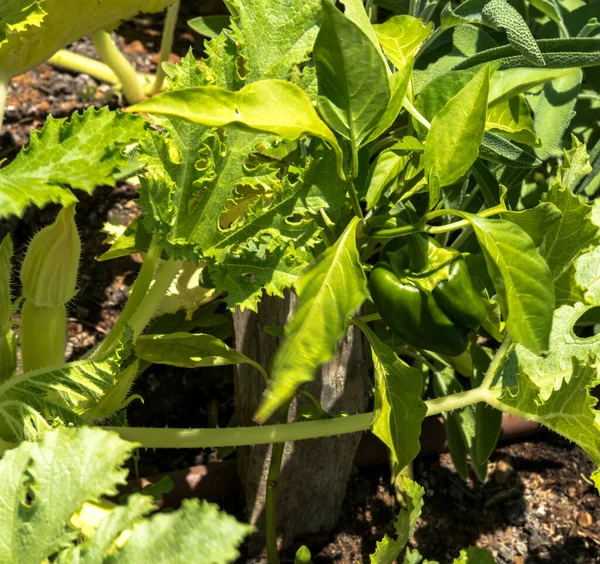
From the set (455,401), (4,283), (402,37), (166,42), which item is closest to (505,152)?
(402,37)

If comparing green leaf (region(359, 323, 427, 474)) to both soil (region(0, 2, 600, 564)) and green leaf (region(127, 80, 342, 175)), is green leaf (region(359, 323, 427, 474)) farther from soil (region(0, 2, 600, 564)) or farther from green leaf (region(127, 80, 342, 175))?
soil (region(0, 2, 600, 564))

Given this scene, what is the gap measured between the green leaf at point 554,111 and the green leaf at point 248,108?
24.8 inches

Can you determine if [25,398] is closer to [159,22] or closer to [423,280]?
[423,280]

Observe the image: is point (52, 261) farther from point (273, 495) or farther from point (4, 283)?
point (273, 495)

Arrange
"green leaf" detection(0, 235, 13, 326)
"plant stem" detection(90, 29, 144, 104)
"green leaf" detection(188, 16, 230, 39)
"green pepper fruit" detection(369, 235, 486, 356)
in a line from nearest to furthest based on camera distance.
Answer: "green pepper fruit" detection(369, 235, 486, 356), "green leaf" detection(0, 235, 13, 326), "green leaf" detection(188, 16, 230, 39), "plant stem" detection(90, 29, 144, 104)

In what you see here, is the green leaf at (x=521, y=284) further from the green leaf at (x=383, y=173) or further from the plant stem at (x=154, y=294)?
the plant stem at (x=154, y=294)

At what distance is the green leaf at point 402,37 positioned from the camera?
1.07 m

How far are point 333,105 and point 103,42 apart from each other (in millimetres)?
1105

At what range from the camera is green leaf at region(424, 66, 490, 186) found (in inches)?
34.3

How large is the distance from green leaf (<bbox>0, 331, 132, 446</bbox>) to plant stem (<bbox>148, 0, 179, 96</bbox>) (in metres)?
0.93

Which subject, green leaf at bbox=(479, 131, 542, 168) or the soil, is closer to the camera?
green leaf at bbox=(479, 131, 542, 168)

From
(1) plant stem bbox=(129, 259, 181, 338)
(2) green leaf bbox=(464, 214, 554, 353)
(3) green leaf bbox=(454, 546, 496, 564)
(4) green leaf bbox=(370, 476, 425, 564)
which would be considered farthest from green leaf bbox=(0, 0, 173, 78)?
(3) green leaf bbox=(454, 546, 496, 564)

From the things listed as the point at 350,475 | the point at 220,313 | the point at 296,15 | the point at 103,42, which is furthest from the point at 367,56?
the point at 103,42

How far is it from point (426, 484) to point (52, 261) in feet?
2.82
